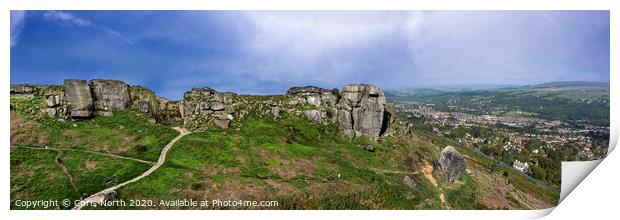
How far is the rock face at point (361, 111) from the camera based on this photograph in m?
41.9

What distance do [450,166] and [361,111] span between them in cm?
1109

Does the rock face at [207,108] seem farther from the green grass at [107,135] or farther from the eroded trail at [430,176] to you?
the eroded trail at [430,176]

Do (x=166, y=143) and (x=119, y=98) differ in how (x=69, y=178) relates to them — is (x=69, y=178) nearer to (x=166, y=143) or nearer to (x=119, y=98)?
(x=166, y=143)

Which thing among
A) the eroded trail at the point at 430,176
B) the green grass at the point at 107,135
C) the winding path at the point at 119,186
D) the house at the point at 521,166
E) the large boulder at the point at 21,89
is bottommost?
the house at the point at 521,166

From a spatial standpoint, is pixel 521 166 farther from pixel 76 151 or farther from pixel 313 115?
pixel 76 151

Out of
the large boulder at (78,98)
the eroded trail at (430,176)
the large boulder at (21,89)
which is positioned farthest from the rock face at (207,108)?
the eroded trail at (430,176)

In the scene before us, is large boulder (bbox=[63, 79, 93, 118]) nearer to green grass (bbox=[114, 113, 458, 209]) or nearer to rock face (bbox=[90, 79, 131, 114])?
rock face (bbox=[90, 79, 131, 114])

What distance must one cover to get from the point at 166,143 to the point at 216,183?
8850mm

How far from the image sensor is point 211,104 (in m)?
40.8

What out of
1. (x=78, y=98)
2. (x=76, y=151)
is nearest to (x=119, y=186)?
(x=76, y=151)

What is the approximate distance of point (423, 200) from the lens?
102 ft

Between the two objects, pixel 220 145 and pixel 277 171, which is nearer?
pixel 277 171

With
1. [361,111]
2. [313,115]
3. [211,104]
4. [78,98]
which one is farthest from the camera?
[313,115]

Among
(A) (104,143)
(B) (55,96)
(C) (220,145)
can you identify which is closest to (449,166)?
(C) (220,145)
